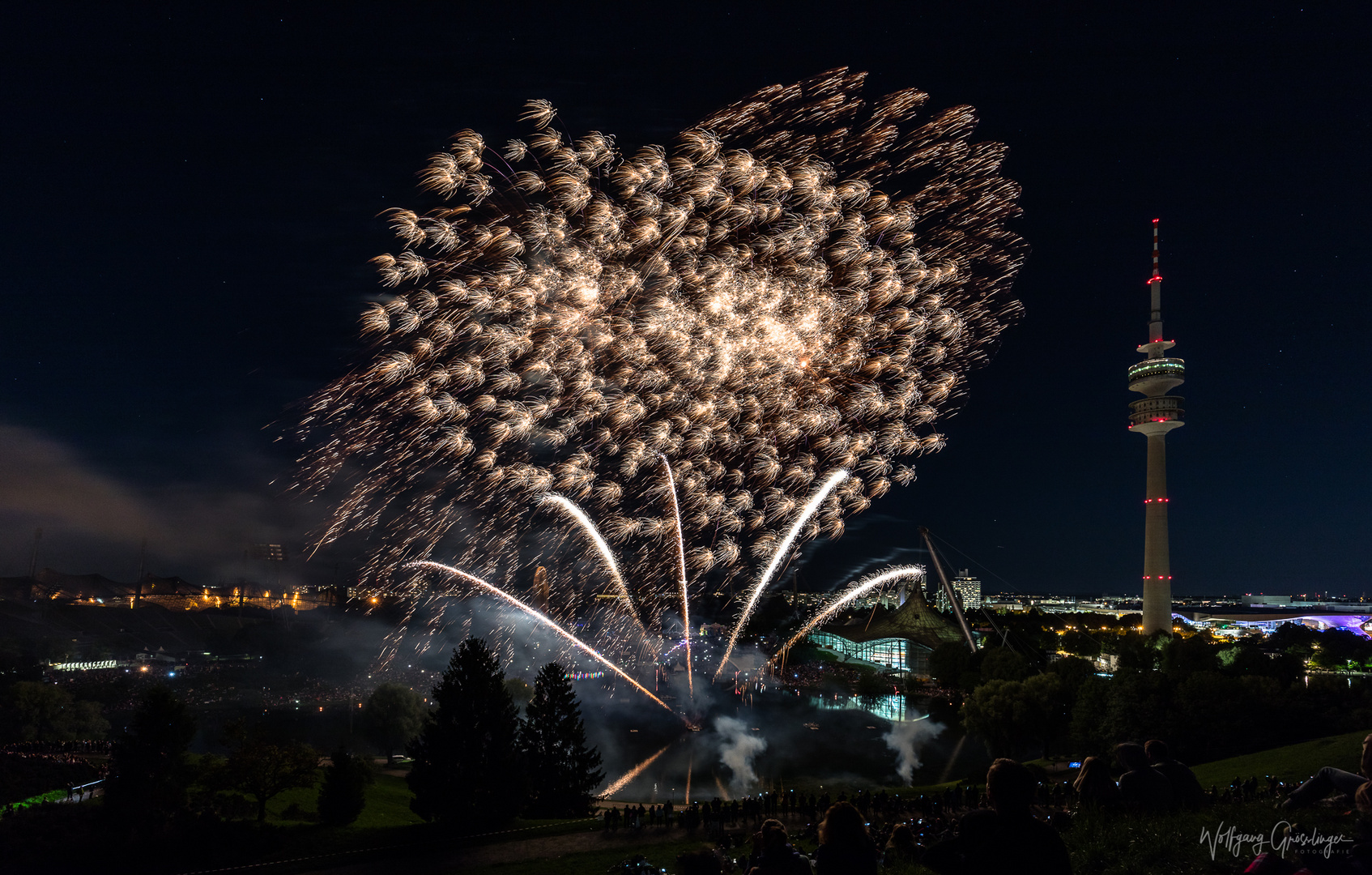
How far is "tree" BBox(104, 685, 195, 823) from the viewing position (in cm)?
2617

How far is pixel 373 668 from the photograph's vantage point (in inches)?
4323

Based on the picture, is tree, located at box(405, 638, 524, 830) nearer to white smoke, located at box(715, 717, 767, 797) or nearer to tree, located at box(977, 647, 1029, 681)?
white smoke, located at box(715, 717, 767, 797)

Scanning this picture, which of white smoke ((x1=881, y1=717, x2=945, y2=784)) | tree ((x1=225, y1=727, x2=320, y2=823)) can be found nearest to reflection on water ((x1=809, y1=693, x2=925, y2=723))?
white smoke ((x1=881, y1=717, x2=945, y2=784))

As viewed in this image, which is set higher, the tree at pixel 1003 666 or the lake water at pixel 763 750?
the tree at pixel 1003 666

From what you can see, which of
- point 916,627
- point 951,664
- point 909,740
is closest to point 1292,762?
point 909,740

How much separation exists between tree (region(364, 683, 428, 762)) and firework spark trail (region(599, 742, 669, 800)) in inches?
670

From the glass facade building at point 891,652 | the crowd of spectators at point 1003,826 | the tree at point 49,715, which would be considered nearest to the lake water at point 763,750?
the glass facade building at point 891,652

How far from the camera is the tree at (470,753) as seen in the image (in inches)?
1032

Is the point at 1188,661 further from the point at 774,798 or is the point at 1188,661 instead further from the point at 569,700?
the point at 569,700

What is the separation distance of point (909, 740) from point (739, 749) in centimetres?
1403

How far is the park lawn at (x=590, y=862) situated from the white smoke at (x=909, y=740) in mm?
24769

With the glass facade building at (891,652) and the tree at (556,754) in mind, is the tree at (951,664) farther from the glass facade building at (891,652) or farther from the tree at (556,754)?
the tree at (556,754)

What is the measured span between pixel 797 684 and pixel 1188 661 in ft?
157

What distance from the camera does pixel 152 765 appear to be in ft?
88.4
